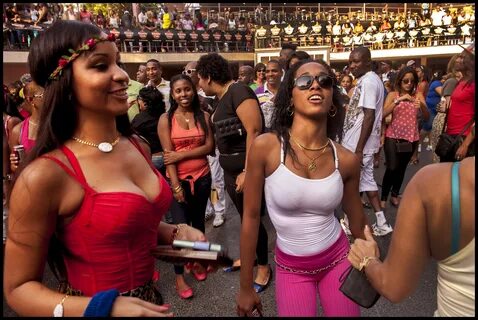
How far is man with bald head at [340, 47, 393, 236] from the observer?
3.93 metres

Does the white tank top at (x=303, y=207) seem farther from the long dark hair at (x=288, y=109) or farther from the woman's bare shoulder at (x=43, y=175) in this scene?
the woman's bare shoulder at (x=43, y=175)

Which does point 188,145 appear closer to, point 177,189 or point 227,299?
point 177,189

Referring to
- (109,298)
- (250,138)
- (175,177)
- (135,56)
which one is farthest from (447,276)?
(135,56)

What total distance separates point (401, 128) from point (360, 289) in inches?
152

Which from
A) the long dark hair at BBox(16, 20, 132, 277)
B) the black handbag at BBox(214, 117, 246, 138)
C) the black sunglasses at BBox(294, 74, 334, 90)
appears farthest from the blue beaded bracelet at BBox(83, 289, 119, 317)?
the black handbag at BBox(214, 117, 246, 138)

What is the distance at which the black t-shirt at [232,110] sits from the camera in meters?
3.05

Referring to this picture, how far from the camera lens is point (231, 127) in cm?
313

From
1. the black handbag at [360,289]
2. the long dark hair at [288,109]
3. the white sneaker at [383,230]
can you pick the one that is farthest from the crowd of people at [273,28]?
the black handbag at [360,289]

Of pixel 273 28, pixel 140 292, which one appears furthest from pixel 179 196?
pixel 273 28

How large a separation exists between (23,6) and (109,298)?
67.9ft

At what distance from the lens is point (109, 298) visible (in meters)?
1.17

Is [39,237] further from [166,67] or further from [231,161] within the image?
[166,67]

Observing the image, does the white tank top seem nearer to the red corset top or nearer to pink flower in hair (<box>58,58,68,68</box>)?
the red corset top

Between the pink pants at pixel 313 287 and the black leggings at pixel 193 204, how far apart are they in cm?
156
